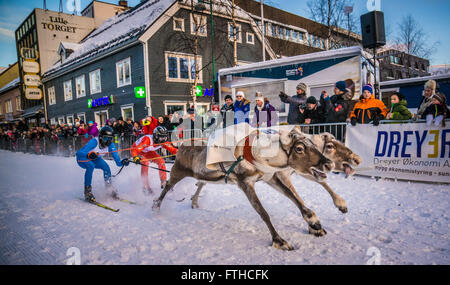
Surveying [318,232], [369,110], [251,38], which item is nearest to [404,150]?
[369,110]

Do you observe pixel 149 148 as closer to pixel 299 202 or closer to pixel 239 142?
pixel 239 142

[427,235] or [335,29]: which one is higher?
[335,29]

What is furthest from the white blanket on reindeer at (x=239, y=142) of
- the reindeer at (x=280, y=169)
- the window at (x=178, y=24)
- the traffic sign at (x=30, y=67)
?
the traffic sign at (x=30, y=67)

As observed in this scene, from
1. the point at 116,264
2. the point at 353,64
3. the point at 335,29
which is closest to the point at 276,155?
the point at 116,264

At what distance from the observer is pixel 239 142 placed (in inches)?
130

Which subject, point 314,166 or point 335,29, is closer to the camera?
point 314,166

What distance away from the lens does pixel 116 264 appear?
2.73 metres

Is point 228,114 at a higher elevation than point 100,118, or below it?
below

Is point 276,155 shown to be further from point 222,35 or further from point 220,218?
point 222,35

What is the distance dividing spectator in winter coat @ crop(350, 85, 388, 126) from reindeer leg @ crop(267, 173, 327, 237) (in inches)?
142

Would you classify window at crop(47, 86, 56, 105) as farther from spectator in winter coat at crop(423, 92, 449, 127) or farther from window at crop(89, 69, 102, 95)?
spectator in winter coat at crop(423, 92, 449, 127)

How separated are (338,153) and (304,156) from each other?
40cm

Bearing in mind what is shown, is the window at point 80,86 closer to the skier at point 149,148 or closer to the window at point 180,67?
the window at point 180,67
